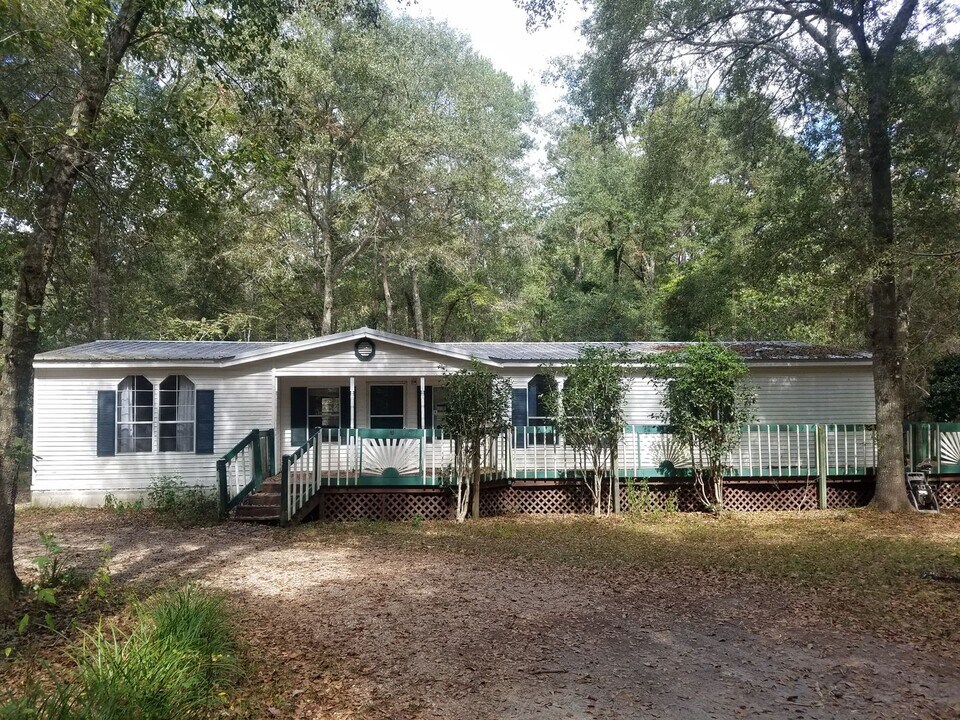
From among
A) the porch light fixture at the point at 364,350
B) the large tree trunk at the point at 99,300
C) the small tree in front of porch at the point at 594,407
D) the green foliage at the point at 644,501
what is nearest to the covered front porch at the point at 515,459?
the green foliage at the point at 644,501

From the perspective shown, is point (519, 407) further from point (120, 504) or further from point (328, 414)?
point (120, 504)

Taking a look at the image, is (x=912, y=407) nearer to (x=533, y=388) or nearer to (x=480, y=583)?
(x=533, y=388)

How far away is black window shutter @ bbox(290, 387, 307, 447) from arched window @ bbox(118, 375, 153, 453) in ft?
9.21

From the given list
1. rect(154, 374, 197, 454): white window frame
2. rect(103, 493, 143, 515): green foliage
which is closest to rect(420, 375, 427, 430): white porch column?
rect(154, 374, 197, 454): white window frame

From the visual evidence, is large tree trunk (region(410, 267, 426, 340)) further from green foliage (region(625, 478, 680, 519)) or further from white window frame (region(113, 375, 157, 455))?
green foliage (region(625, 478, 680, 519))

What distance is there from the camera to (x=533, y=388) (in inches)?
536

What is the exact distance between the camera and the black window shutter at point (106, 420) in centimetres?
1261

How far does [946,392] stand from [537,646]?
1396 centimetres

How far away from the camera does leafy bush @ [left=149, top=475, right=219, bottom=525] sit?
1128 cm

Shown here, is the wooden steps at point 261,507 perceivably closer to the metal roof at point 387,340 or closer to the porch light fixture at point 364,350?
the metal roof at point 387,340

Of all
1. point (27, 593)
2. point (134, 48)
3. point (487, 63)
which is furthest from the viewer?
point (487, 63)

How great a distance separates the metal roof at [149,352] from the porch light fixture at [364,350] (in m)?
1.69

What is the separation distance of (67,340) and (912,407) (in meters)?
31.1

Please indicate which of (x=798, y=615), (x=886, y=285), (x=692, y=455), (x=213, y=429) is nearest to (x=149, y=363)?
(x=213, y=429)
